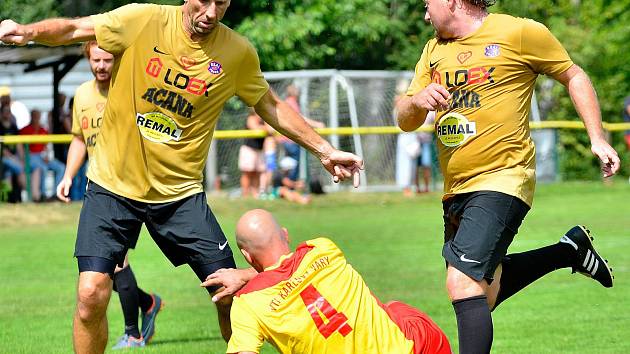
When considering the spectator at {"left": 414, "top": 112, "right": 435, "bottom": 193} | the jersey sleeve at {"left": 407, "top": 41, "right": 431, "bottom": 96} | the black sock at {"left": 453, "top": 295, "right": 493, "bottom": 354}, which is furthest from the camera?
the spectator at {"left": 414, "top": 112, "right": 435, "bottom": 193}

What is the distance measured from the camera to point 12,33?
5.99 m

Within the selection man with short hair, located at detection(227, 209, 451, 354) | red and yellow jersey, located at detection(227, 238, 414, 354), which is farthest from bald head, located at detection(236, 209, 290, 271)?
red and yellow jersey, located at detection(227, 238, 414, 354)

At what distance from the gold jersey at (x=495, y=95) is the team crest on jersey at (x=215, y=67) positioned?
4.26 ft

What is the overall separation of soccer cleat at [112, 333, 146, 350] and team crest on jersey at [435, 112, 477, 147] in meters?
3.23

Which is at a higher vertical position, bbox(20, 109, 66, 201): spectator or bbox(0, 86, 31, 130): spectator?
bbox(0, 86, 31, 130): spectator

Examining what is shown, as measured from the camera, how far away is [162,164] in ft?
23.0

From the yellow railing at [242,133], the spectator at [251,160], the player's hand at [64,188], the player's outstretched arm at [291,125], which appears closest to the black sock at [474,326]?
the player's outstretched arm at [291,125]

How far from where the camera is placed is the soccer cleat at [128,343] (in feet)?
28.7

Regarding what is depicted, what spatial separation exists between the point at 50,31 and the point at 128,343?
3.17 metres

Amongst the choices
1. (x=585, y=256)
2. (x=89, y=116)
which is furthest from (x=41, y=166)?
(x=585, y=256)

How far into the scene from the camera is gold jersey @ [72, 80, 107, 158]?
905cm

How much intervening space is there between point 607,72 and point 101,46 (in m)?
25.7

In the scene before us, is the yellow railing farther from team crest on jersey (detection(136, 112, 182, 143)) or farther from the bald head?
the bald head

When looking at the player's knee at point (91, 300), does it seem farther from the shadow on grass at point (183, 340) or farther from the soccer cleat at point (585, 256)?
the soccer cleat at point (585, 256)
